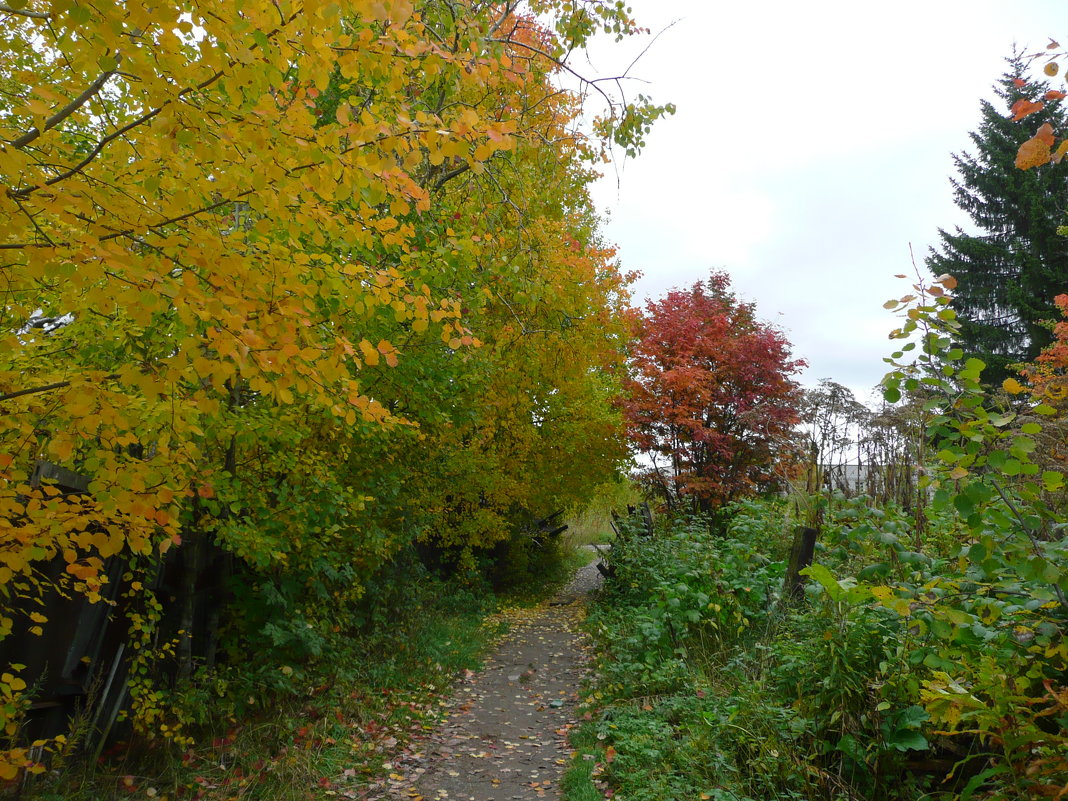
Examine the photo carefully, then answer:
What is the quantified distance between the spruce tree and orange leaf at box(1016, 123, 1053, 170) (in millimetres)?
22061

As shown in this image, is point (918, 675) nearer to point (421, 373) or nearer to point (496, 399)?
point (421, 373)

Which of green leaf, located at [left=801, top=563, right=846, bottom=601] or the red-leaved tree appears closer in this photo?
green leaf, located at [left=801, top=563, right=846, bottom=601]

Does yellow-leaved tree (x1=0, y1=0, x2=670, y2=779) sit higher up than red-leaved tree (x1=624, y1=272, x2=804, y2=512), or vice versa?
red-leaved tree (x1=624, y1=272, x2=804, y2=512)

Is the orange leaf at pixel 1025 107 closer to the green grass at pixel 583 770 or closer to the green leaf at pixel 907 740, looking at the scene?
the green leaf at pixel 907 740

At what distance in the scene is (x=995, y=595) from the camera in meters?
3.32

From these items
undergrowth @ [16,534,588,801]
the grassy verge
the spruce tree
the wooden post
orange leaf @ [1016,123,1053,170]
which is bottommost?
undergrowth @ [16,534,588,801]

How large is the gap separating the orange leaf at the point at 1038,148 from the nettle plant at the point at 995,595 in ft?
2.47

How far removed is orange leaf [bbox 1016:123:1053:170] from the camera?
2123mm

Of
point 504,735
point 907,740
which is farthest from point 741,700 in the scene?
point 504,735

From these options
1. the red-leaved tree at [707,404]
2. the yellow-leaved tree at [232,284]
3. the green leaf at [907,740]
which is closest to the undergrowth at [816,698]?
the green leaf at [907,740]

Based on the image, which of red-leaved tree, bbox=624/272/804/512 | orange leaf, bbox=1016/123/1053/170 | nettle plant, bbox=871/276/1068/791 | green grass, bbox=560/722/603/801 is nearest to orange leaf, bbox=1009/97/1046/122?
orange leaf, bbox=1016/123/1053/170

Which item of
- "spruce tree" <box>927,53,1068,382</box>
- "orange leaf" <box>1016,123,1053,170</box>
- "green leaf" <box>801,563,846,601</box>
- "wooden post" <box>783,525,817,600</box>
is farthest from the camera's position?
"spruce tree" <box>927,53,1068,382</box>

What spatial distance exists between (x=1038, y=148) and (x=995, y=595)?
2130 millimetres

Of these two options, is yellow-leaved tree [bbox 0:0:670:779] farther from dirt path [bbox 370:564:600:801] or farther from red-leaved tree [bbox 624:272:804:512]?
red-leaved tree [bbox 624:272:804:512]
